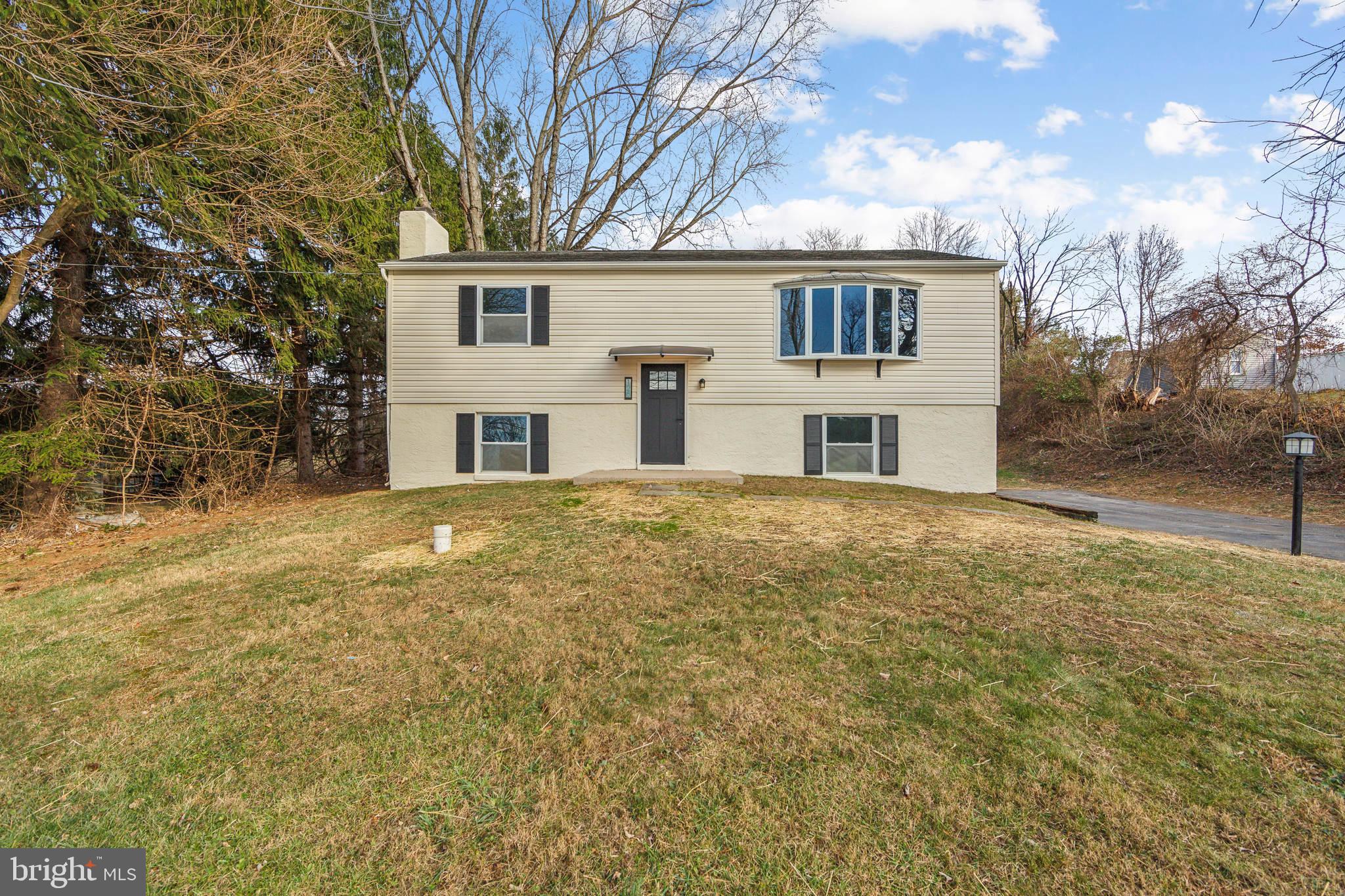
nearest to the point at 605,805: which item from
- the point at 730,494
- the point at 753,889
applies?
the point at 753,889

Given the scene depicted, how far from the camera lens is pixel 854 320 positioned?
10891 millimetres

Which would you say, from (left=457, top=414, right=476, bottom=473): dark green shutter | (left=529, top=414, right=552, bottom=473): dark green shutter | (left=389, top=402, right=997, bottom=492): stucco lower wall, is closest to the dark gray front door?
(left=389, top=402, right=997, bottom=492): stucco lower wall

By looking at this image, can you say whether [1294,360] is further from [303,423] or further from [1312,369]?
[303,423]

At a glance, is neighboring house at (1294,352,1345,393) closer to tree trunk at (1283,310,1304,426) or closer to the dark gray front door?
tree trunk at (1283,310,1304,426)

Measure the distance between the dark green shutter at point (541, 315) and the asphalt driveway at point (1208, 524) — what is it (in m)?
10.2

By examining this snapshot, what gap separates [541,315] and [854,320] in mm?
6264

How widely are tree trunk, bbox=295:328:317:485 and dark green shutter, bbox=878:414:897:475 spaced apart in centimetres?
1261

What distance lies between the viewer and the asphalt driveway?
777cm

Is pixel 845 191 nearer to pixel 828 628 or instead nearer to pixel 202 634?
pixel 828 628

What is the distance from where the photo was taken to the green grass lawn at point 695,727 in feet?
6.55

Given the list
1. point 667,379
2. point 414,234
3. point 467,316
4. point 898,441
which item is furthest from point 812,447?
point 414,234

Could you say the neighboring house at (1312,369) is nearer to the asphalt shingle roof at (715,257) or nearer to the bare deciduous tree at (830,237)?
the asphalt shingle roof at (715,257)

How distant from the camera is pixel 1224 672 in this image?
122 inches

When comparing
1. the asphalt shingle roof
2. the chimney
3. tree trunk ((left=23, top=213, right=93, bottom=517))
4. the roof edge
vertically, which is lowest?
tree trunk ((left=23, top=213, right=93, bottom=517))
